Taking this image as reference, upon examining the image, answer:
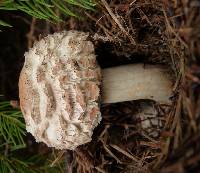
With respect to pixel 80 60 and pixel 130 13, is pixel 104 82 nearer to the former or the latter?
pixel 80 60

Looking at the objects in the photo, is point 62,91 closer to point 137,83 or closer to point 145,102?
point 137,83

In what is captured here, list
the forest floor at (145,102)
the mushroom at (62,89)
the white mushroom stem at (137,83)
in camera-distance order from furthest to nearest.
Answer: the white mushroom stem at (137,83), the mushroom at (62,89), the forest floor at (145,102)

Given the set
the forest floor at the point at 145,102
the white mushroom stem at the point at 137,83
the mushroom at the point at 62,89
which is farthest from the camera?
the white mushroom stem at the point at 137,83

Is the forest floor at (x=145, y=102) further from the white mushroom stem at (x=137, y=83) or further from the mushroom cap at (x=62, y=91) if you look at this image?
the mushroom cap at (x=62, y=91)

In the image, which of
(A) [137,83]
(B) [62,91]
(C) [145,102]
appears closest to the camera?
(B) [62,91]

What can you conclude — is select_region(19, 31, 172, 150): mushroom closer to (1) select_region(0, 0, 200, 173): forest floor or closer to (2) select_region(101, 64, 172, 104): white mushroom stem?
(2) select_region(101, 64, 172, 104): white mushroom stem

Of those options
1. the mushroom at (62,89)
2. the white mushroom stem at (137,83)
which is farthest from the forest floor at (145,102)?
the mushroom at (62,89)

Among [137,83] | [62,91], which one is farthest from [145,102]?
[62,91]
